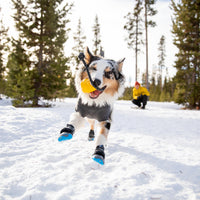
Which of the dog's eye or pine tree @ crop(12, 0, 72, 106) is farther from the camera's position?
pine tree @ crop(12, 0, 72, 106)

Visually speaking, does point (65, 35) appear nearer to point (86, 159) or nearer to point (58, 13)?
point (58, 13)

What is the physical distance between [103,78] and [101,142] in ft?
3.22

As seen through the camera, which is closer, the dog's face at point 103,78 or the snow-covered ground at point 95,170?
the snow-covered ground at point 95,170

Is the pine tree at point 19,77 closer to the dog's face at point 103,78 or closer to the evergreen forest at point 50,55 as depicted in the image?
the evergreen forest at point 50,55

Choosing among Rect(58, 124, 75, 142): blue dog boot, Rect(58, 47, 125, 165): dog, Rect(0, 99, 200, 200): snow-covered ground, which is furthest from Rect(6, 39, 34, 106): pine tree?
Rect(58, 124, 75, 142): blue dog boot

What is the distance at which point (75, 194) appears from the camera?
1.37 meters

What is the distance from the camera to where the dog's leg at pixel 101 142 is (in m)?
1.91

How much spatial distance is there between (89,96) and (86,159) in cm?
97

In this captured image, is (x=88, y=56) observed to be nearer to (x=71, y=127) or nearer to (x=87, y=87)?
(x=87, y=87)

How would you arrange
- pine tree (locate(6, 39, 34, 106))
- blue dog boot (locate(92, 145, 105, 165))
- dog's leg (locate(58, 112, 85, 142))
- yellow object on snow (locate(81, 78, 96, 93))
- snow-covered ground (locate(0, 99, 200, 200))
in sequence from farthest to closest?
pine tree (locate(6, 39, 34, 106))
yellow object on snow (locate(81, 78, 96, 93))
dog's leg (locate(58, 112, 85, 142))
blue dog boot (locate(92, 145, 105, 165))
snow-covered ground (locate(0, 99, 200, 200))

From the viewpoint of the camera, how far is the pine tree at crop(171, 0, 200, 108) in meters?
10.0

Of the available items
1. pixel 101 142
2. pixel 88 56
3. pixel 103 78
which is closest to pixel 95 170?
pixel 101 142

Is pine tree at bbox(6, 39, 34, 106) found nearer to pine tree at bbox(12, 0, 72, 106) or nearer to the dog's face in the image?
pine tree at bbox(12, 0, 72, 106)

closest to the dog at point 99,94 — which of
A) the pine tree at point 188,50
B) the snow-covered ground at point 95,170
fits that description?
the snow-covered ground at point 95,170
